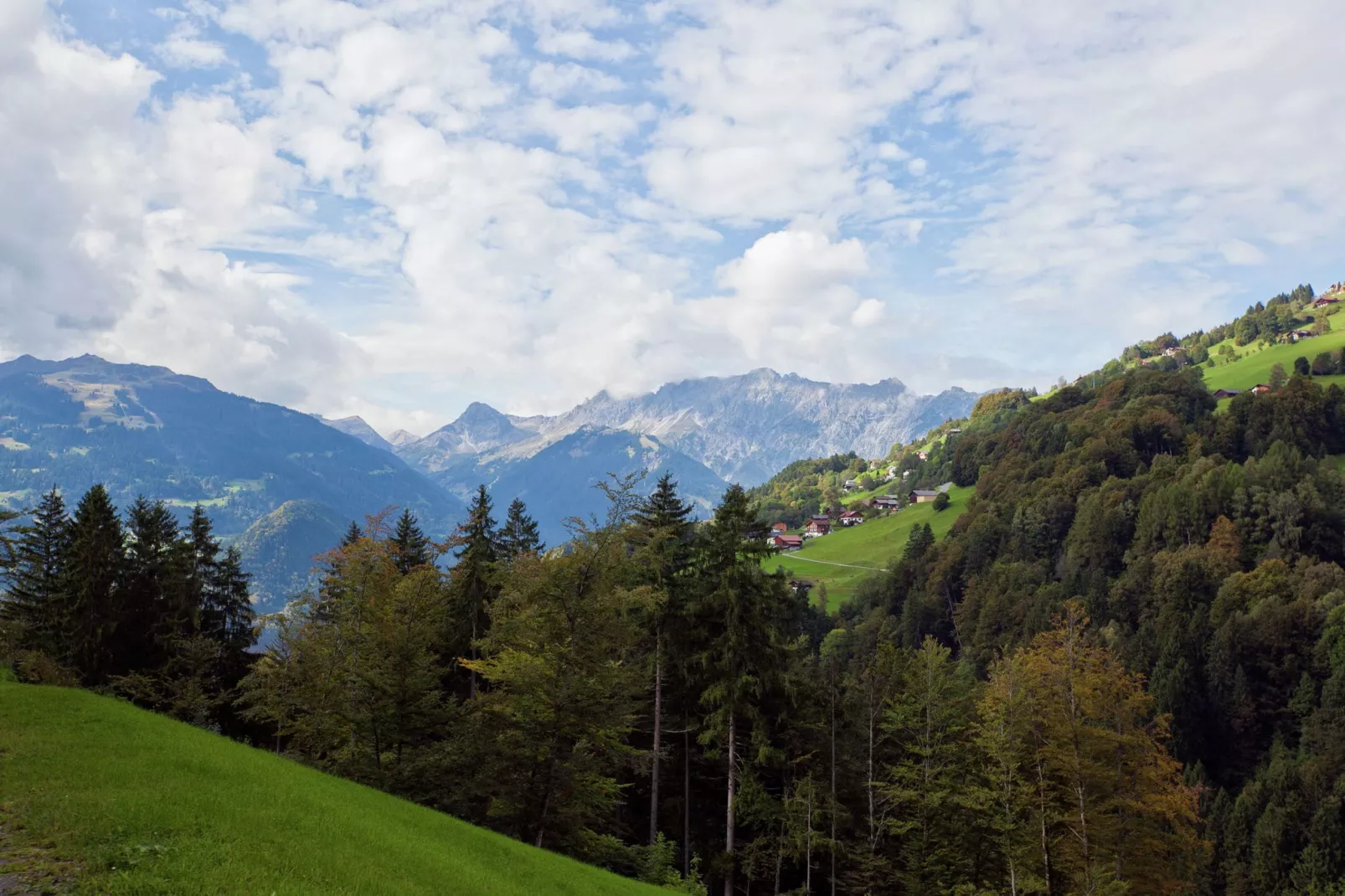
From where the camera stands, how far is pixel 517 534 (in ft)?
195

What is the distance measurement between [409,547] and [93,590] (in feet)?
66.0

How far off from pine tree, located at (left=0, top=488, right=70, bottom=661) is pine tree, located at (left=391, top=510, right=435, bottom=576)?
20454 millimetres

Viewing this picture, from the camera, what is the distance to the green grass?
13.0 m

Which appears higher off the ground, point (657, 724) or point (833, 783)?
point (657, 724)

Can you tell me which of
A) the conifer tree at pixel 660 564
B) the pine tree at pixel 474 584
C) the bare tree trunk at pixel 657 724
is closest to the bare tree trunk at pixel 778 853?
the conifer tree at pixel 660 564

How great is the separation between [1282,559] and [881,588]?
62040 mm

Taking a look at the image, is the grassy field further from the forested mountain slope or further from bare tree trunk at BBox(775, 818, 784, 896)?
bare tree trunk at BBox(775, 818, 784, 896)

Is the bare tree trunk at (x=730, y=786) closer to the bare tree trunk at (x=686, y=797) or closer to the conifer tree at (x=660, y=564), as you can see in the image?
the bare tree trunk at (x=686, y=797)

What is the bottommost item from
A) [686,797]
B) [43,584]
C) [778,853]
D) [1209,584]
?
[778,853]

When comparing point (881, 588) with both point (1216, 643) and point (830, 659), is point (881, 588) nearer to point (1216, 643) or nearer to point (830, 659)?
point (1216, 643)

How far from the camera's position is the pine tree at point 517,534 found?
179 ft

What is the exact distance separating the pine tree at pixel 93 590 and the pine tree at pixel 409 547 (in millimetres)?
18445

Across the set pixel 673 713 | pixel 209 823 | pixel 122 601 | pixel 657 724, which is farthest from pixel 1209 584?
pixel 122 601

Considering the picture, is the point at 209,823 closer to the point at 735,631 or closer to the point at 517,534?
the point at 735,631
